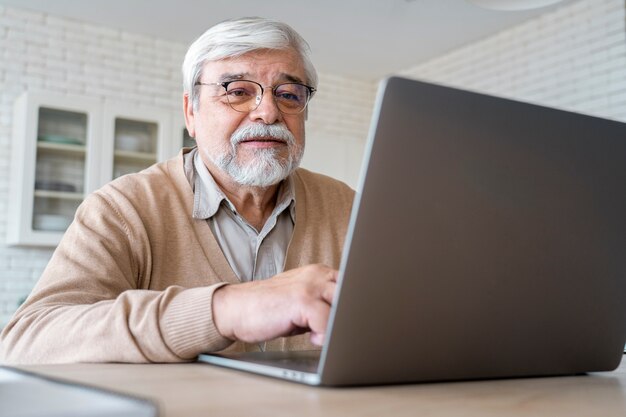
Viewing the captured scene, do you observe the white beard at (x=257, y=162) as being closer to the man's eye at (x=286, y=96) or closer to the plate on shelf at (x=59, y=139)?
the man's eye at (x=286, y=96)

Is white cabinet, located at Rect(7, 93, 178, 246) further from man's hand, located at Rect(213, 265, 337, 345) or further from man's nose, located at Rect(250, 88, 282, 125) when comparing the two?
man's hand, located at Rect(213, 265, 337, 345)

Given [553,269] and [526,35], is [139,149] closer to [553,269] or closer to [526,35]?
[526,35]

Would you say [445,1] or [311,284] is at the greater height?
[445,1]

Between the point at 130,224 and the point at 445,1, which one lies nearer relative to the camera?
the point at 130,224

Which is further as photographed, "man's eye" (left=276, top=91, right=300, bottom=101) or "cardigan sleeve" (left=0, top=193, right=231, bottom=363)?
"man's eye" (left=276, top=91, right=300, bottom=101)

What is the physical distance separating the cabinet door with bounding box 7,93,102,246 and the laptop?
169 inches

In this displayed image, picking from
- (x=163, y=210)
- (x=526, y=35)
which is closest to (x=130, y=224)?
(x=163, y=210)

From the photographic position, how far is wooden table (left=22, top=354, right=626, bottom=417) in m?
0.64

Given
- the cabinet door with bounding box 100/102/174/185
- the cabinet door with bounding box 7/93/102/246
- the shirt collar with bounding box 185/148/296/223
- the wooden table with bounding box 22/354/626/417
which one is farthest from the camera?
Result: the cabinet door with bounding box 100/102/174/185

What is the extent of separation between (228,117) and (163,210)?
0.32m

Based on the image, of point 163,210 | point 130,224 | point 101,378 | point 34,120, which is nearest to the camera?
point 101,378

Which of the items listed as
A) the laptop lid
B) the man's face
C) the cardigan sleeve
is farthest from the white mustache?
Result: the laptop lid

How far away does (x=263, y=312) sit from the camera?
0.90 m

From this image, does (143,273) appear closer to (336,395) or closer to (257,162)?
(257,162)
